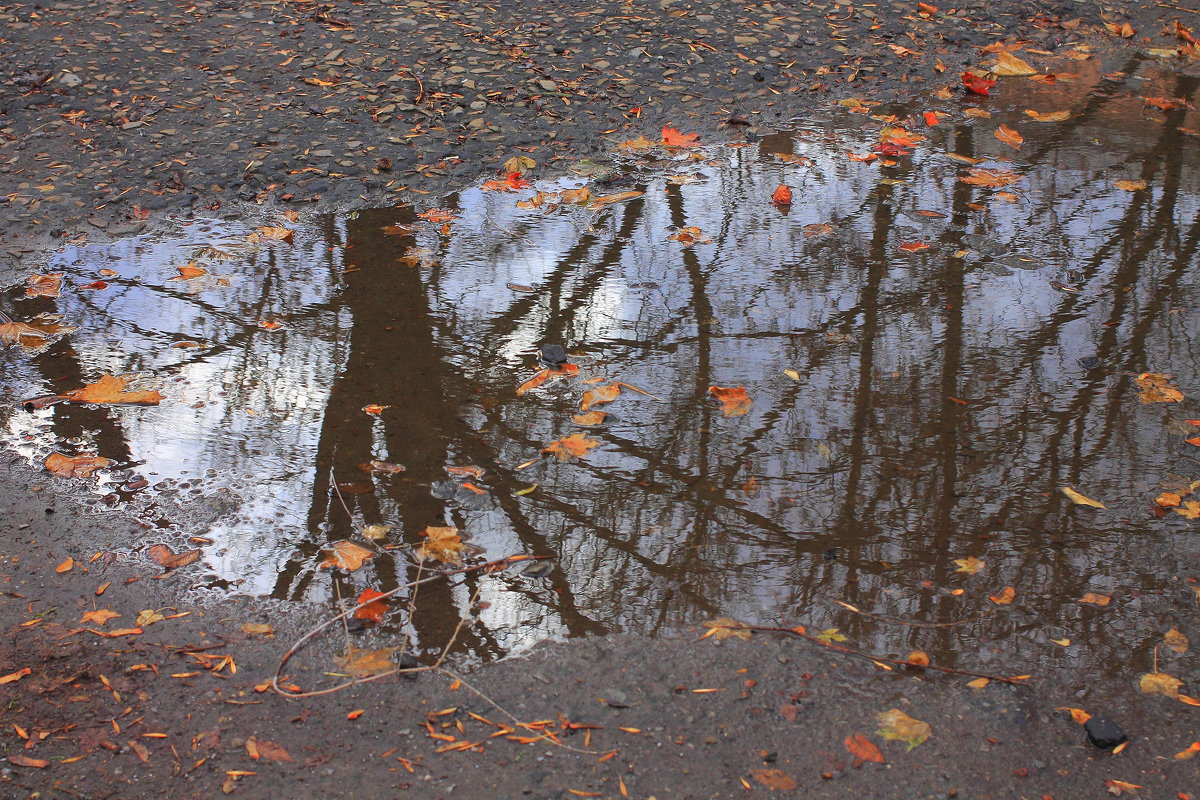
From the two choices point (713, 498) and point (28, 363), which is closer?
point (713, 498)

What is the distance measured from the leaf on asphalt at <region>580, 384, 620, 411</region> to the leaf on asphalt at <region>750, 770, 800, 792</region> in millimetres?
1611

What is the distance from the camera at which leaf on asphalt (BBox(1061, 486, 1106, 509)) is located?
2961 mm

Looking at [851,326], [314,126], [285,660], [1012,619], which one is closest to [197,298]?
[314,126]

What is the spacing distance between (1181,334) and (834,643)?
2429 mm

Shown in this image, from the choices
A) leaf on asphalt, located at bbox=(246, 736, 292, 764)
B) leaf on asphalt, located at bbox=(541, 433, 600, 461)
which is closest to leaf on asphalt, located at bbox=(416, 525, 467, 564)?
leaf on asphalt, located at bbox=(541, 433, 600, 461)

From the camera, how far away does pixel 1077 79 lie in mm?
6613

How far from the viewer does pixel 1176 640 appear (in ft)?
8.14

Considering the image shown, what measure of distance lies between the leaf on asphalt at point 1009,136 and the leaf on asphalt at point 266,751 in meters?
5.33

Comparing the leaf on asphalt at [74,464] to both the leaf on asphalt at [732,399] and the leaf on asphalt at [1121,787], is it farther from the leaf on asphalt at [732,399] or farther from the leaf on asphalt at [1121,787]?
the leaf on asphalt at [1121,787]

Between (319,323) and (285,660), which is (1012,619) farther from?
(319,323)

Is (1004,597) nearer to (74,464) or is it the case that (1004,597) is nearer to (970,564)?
(970,564)

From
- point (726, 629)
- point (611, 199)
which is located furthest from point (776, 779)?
point (611, 199)

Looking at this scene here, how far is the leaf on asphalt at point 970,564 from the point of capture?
2.71 meters

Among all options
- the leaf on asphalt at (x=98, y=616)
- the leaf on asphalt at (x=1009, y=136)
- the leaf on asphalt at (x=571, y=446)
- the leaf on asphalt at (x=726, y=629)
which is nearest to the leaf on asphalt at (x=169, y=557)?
the leaf on asphalt at (x=98, y=616)
